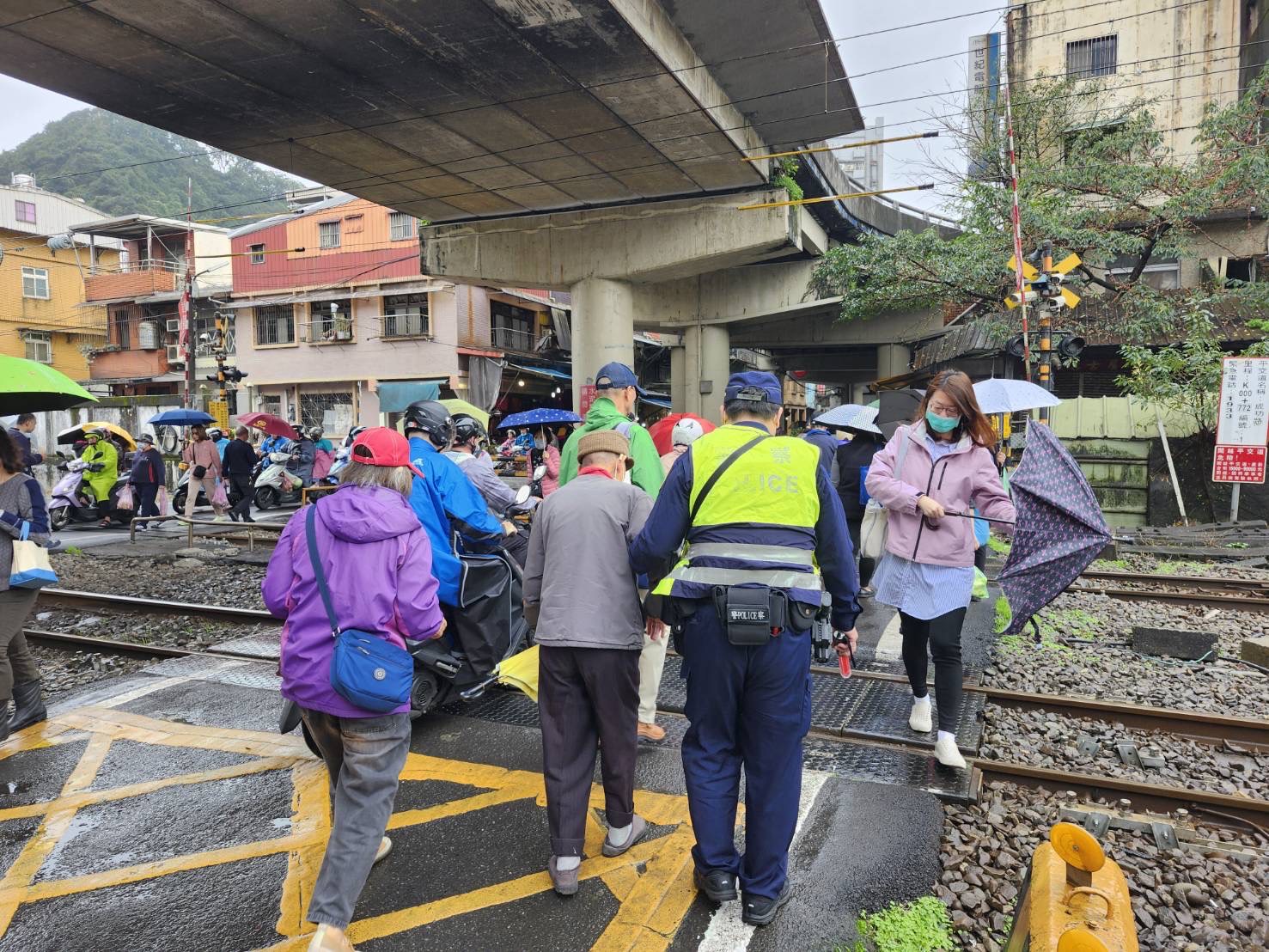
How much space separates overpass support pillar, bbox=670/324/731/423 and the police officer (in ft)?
60.6

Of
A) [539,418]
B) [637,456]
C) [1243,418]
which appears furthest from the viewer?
[539,418]

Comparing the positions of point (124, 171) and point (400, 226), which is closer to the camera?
point (400, 226)

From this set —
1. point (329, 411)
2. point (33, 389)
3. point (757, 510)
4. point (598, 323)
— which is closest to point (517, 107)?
point (598, 323)

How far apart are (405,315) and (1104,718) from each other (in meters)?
28.6

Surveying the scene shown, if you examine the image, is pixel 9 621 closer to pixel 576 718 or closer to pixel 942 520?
pixel 576 718

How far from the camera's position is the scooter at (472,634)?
4359 mm

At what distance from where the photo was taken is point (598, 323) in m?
16.2

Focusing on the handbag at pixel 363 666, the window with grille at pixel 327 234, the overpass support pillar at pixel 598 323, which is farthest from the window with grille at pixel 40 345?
the handbag at pixel 363 666

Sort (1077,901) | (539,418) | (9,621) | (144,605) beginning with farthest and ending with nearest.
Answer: (539,418)
(144,605)
(9,621)
(1077,901)

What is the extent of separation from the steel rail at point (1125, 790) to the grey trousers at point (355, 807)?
Result: 288cm

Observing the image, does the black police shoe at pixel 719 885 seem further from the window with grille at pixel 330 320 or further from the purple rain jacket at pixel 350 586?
the window with grille at pixel 330 320

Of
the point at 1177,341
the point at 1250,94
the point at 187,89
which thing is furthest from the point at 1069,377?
the point at 187,89

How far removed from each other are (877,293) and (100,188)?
4980 cm

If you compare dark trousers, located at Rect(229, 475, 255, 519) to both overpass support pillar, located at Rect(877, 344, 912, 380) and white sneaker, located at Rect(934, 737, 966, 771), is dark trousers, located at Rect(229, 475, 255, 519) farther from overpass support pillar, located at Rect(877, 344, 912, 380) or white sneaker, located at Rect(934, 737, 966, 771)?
overpass support pillar, located at Rect(877, 344, 912, 380)
